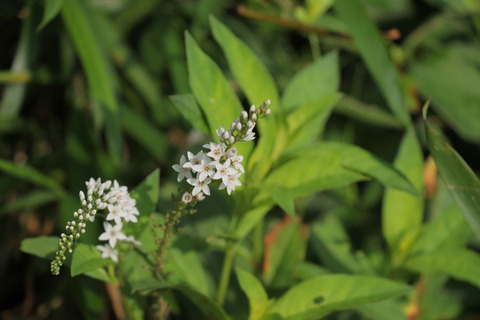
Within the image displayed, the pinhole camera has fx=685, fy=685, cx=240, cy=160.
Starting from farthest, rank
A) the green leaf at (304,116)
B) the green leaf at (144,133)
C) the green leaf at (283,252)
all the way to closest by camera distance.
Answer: the green leaf at (144,133), the green leaf at (283,252), the green leaf at (304,116)

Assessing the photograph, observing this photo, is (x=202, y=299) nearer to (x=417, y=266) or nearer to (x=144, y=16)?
(x=417, y=266)

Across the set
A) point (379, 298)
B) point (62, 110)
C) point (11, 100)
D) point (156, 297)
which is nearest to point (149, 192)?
point (156, 297)

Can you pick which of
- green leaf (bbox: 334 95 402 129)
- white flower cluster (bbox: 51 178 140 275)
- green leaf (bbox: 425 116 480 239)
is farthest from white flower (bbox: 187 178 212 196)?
green leaf (bbox: 334 95 402 129)

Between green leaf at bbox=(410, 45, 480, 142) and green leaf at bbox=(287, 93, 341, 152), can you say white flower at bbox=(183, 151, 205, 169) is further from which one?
green leaf at bbox=(410, 45, 480, 142)

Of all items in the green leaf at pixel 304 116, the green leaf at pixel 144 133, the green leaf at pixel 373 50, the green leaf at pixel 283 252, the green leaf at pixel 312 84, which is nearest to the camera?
the green leaf at pixel 304 116

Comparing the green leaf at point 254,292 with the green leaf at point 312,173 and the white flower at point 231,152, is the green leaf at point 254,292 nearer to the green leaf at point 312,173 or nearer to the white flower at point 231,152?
the green leaf at point 312,173

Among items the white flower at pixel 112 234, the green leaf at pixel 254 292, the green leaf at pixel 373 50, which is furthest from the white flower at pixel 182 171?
the green leaf at pixel 373 50
